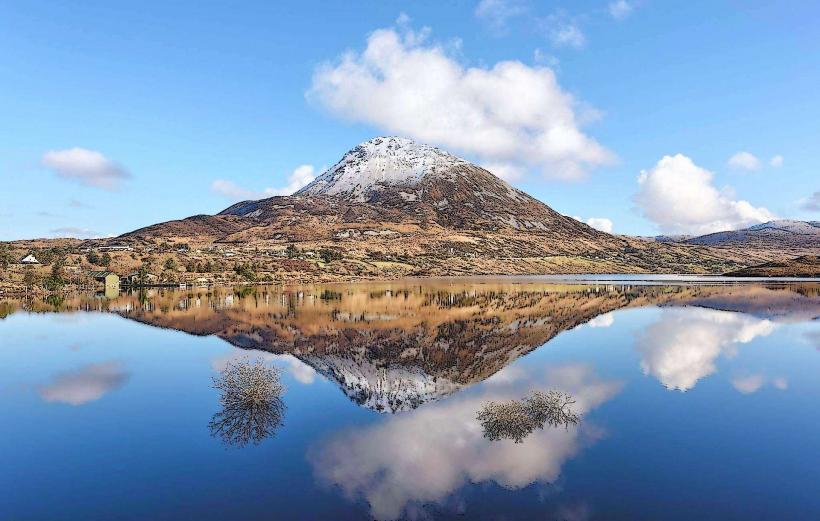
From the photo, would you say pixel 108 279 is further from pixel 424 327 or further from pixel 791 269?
pixel 791 269

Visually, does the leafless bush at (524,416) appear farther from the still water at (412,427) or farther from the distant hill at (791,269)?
the distant hill at (791,269)

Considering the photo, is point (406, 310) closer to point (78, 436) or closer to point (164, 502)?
point (78, 436)

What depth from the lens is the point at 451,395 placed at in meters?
26.7

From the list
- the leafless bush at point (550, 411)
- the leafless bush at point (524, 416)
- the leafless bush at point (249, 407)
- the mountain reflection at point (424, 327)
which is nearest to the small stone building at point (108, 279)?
the mountain reflection at point (424, 327)

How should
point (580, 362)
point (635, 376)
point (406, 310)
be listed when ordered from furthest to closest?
1. point (406, 310)
2. point (580, 362)
3. point (635, 376)

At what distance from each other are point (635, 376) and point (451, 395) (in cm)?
1234

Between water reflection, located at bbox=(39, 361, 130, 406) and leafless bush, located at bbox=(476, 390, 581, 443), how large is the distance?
20625 millimetres

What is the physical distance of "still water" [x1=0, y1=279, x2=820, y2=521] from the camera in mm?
14477

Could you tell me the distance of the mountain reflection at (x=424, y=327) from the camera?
31.6m

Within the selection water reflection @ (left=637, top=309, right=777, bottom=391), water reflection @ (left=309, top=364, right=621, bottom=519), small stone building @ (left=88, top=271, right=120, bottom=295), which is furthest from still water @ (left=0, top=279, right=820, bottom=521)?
small stone building @ (left=88, top=271, right=120, bottom=295)

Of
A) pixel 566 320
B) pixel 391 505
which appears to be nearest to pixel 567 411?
pixel 391 505

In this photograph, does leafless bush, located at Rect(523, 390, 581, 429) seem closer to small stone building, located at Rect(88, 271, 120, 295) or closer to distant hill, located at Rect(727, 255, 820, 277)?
small stone building, located at Rect(88, 271, 120, 295)

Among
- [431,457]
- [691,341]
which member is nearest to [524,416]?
[431,457]

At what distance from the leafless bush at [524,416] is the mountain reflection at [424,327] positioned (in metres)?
4.88
